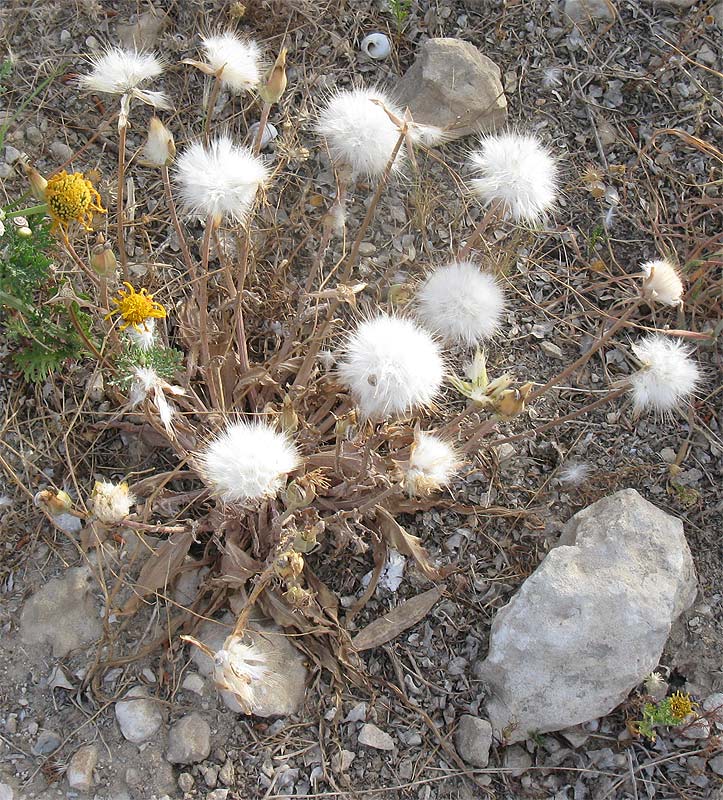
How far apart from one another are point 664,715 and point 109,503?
1629mm

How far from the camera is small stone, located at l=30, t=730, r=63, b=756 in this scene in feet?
7.22

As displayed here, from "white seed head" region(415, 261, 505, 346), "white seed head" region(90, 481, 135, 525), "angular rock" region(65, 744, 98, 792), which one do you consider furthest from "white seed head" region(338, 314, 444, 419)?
"angular rock" region(65, 744, 98, 792)

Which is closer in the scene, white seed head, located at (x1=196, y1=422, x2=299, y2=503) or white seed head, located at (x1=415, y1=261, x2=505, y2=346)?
white seed head, located at (x1=196, y1=422, x2=299, y2=503)

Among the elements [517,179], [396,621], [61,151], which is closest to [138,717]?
[396,621]

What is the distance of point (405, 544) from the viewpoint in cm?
247

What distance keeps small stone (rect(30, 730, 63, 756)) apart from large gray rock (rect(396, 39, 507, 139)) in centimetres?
246

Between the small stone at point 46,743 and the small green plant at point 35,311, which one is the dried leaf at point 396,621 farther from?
the small green plant at point 35,311

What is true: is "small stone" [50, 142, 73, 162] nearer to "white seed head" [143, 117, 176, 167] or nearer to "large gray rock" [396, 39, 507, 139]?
"white seed head" [143, 117, 176, 167]

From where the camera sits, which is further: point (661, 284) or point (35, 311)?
point (35, 311)

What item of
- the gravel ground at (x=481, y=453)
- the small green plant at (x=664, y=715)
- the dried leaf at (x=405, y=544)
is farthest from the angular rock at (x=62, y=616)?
the small green plant at (x=664, y=715)

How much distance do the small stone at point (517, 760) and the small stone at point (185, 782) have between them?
0.89 m

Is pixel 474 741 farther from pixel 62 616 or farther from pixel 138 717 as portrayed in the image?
pixel 62 616

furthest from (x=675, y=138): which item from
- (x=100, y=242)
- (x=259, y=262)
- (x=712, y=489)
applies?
(x=100, y=242)

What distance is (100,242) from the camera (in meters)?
2.76
